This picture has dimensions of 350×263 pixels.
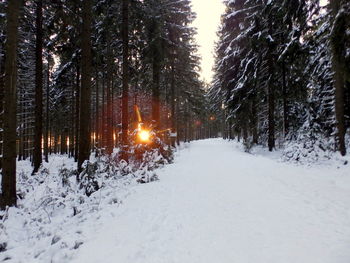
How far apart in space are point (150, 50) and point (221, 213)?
12633 millimetres

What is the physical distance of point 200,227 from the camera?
13.6ft

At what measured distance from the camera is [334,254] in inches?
120

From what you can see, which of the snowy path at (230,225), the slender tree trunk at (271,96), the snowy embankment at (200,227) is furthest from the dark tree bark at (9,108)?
the slender tree trunk at (271,96)

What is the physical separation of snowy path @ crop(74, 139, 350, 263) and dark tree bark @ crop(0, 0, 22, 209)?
3.39 metres

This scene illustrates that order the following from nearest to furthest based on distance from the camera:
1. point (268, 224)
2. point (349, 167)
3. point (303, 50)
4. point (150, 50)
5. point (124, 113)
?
point (268, 224) < point (349, 167) < point (303, 50) < point (124, 113) < point (150, 50)

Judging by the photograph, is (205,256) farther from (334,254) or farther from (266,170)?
(266,170)

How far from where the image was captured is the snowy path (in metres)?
3.21

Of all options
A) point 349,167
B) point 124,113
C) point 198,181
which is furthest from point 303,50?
point 124,113

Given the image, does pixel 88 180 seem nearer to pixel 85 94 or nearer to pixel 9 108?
pixel 9 108

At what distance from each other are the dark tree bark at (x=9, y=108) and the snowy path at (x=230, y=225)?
339cm

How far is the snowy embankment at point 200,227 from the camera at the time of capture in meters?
3.26

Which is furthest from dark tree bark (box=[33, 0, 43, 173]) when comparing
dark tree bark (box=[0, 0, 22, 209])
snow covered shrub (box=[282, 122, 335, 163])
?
snow covered shrub (box=[282, 122, 335, 163])

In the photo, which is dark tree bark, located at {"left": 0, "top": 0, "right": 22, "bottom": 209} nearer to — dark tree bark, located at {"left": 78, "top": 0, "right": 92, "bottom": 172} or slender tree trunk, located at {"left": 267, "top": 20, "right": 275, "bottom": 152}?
dark tree bark, located at {"left": 78, "top": 0, "right": 92, "bottom": 172}

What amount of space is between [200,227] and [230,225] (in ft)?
1.77
